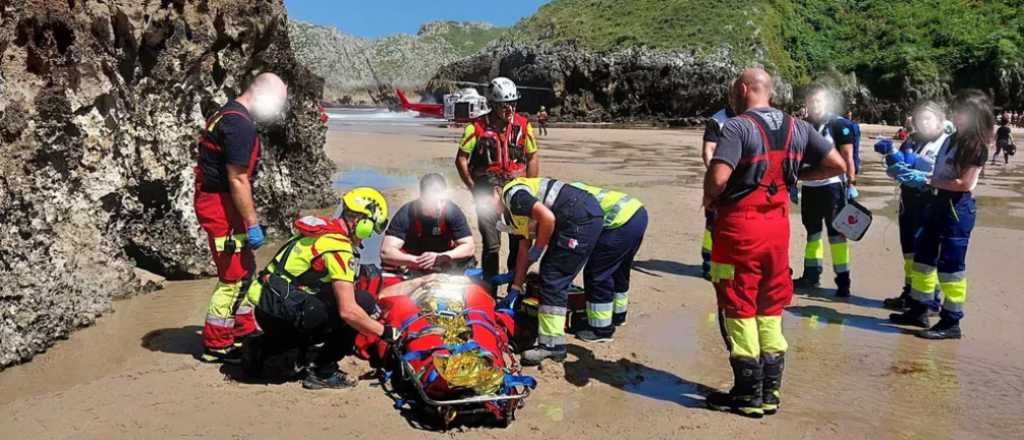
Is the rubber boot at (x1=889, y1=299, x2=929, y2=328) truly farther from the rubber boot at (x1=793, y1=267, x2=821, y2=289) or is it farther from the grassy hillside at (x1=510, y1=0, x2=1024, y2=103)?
the grassy hillside at (x1=510, y1=0, x2=1024, y2=103)

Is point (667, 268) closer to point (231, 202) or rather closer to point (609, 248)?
point (609, 248)

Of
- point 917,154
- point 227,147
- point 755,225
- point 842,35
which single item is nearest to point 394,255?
point 227,147

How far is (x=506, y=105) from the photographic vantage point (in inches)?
275

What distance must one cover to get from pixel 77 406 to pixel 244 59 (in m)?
5.17

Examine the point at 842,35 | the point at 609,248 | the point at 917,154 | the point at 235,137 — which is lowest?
the point at 609,248

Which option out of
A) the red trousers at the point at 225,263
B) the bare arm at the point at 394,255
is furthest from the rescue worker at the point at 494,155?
the red trousers at the point at 225,263

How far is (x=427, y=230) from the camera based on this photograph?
6492 millimetres

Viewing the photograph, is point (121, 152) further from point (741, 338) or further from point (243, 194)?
point (741, 338)

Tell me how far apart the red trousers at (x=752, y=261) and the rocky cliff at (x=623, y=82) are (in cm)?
4506

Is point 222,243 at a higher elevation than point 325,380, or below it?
higher

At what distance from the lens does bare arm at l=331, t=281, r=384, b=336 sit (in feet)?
15.1

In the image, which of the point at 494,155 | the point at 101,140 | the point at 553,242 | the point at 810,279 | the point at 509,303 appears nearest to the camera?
the point at 553,242

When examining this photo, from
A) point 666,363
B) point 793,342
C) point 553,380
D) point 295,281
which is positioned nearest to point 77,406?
point 295,281

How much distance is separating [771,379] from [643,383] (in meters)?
0.92
